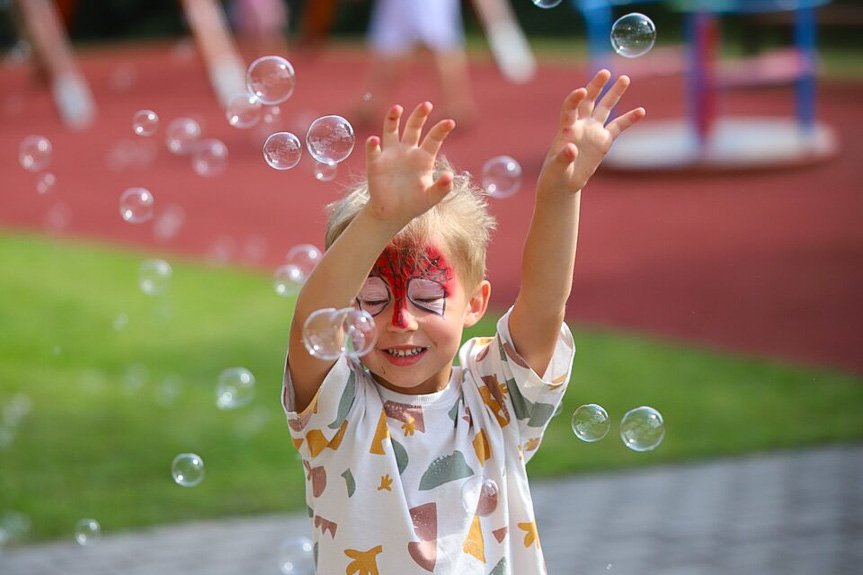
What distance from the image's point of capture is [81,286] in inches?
310

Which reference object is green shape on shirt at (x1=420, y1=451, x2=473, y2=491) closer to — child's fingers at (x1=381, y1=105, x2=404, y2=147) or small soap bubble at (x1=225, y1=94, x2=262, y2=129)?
child's fingers at (x1=381, y1=105, x2=404, y2=147)

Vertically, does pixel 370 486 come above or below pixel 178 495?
above

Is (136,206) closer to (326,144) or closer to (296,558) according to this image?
(326,144)

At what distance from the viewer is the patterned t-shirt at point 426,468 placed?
209 cm

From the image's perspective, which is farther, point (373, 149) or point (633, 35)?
point (633, 35)

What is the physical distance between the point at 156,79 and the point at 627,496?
15.8 m

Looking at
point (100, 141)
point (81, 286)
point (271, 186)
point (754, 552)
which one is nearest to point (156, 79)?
point (100, 141)

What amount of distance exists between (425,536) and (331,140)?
2.58 feet

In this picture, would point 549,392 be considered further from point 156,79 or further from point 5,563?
point 156,79

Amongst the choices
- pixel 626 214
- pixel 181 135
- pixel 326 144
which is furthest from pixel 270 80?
pixel 626 214

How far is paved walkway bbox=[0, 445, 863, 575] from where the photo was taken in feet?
13.5

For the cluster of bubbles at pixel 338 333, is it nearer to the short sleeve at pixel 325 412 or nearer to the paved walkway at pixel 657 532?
the short sleeve at pixel 325 412

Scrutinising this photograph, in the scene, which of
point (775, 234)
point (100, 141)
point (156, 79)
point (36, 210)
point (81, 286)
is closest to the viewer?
point (81, 286)

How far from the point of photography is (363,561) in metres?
2.09
